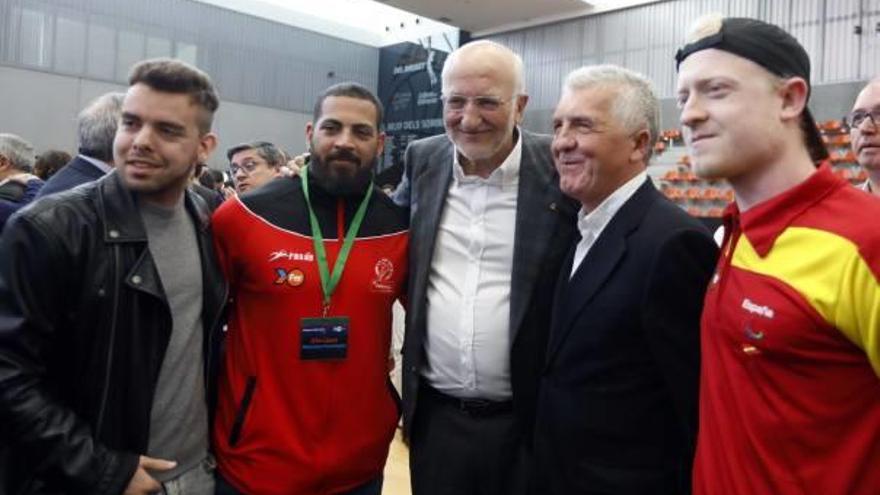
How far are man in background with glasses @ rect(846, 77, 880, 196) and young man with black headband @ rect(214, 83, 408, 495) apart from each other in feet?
6.73

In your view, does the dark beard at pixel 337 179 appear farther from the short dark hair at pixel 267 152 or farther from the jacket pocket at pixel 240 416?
the short dark hair at pixel 267 152

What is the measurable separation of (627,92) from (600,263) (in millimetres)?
483

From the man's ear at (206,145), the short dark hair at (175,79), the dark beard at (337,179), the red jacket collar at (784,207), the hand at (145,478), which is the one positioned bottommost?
the hand at (145,478)

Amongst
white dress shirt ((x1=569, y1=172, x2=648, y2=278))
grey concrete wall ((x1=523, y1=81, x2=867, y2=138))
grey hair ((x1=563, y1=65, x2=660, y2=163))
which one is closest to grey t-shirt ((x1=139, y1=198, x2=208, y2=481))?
white dress shirt ((x1=569, y1=172, x2=648, y2=278))

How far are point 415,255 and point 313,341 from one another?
1.44 feet

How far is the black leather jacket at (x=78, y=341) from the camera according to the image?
5.24 ft

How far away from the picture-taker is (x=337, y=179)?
223 cm

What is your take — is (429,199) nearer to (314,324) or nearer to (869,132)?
(314,324)

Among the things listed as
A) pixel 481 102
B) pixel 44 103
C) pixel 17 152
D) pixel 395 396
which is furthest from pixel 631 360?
pixel 44 103

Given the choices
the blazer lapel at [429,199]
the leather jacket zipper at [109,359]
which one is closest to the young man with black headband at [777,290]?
the blazer lapel at [429,199]

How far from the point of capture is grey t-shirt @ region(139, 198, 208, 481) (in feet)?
6.15

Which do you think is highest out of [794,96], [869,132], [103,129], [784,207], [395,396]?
[869,132]

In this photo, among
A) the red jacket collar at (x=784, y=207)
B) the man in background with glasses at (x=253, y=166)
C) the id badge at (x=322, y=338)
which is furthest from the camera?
the man in background with glasses at (x=253, y=166)

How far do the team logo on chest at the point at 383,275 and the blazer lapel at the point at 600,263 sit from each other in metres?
0.56
